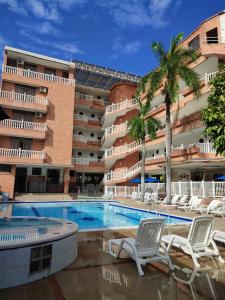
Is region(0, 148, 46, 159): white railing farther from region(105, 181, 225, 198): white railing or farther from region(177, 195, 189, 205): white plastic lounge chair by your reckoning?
region(177, 195, 189, 205): white plastic lounge chair

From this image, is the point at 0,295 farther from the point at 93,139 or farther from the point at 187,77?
the point at 93,139

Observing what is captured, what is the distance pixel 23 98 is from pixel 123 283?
2746 cm

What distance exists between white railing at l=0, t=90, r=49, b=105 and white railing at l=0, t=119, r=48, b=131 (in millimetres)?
2526

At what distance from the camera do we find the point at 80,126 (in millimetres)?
35625

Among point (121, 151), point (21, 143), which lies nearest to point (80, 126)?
point (121, 151)

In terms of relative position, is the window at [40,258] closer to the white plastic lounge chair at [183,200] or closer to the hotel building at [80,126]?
the white plastic lounge chair at [183,200]

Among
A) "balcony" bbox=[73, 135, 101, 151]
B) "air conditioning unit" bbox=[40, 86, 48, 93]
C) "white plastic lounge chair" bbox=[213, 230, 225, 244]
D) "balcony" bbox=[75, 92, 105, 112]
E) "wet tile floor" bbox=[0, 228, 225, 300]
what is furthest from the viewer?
"balcony" bbox=[75, 92, 105, 112]

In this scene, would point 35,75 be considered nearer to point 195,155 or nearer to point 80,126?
point 80,126

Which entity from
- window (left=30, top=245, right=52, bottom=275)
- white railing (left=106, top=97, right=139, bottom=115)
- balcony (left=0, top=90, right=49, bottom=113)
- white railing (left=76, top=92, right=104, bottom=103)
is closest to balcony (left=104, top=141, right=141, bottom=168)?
white railing (left=106, top=97, right=139, bottom=115)

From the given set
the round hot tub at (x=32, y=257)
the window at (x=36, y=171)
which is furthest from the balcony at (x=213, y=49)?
the window at (x=36, y=171)

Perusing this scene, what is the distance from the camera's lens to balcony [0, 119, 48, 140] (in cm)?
2736

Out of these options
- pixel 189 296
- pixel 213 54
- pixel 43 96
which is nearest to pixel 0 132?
pixel 43 96

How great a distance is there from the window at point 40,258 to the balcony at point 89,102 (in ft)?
105

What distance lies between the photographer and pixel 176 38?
66.4ft
